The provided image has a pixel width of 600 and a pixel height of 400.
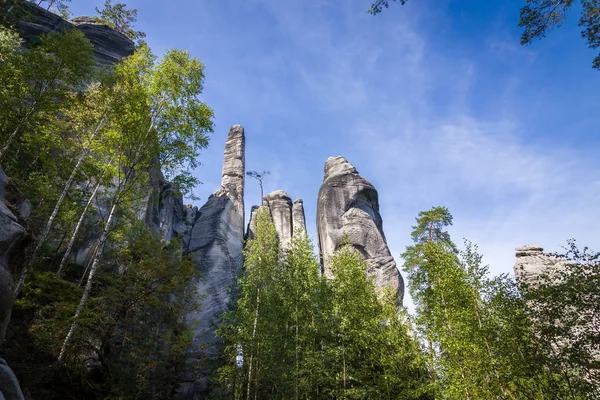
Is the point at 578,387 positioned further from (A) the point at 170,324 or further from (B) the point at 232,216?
(B) the point at 232,216

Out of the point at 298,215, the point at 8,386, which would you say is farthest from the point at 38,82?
the point at 298,215

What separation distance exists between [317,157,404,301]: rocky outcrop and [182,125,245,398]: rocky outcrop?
8.84 m

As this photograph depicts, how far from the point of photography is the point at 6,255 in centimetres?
733

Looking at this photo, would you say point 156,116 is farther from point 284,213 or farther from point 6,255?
point 284,213

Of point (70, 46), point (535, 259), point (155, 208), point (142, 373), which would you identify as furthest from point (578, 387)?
point (155, 208)

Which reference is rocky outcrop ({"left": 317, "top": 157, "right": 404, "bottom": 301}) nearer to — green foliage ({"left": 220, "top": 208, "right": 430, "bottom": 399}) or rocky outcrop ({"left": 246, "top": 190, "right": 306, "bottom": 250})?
rocky outcrop ({"left": 246, "top": 190, "right": 306, "bottom": 250})

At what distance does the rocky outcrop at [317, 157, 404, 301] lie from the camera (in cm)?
2911

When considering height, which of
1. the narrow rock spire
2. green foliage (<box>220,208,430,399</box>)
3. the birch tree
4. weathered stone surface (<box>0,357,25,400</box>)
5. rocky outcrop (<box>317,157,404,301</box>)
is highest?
the narrow rock spire

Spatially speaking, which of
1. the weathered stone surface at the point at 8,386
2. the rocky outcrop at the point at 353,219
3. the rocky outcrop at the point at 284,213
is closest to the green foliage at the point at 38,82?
the weathered stone surface at the point at 8,386

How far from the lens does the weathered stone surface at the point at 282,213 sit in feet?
122

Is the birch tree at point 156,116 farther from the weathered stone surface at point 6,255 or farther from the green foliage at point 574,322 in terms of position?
the green foliage at point 574,322

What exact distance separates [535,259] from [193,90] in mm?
31015

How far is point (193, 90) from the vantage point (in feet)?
40.4

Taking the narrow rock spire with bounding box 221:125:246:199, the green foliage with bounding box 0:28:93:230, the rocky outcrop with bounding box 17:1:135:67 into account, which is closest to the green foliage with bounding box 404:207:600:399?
the green foliage with bounding box 0:28:93:230
